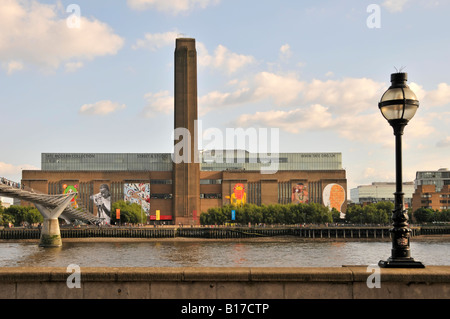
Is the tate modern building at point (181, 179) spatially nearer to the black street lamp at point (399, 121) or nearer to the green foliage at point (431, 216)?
the green foliage at point (431, 216)

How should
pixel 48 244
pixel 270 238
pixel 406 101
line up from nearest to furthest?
pixel 406 101, pixel 48 244, pixel 270 238

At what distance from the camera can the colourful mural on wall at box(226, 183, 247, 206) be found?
6368 inches

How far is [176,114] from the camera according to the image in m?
154

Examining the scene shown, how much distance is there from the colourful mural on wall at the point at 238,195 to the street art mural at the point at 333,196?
81.4 feet

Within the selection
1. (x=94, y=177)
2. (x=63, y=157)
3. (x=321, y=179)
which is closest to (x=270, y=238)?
(x=321, y=179)

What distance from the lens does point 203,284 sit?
10789 millimetres

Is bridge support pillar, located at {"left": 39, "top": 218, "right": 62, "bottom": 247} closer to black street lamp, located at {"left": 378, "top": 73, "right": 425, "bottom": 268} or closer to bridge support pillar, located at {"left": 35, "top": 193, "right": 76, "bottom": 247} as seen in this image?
bridge support pillar, located at {"left": 35, "top": 193, "right": 76, "bottom": 247}

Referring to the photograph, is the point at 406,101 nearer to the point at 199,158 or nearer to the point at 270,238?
the point at 270,238

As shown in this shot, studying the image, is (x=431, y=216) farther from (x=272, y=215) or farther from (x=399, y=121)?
(x=399, y=121)

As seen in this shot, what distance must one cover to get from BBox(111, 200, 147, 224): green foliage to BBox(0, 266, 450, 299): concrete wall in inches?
5545

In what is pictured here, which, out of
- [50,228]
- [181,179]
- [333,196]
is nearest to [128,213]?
[181,179]

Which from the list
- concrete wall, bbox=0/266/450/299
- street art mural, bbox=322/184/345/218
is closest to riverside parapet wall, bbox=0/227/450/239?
street art mural, bbox=322/184/345/218

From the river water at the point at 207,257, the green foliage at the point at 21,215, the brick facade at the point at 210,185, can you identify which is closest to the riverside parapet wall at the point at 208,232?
the green foliage at the point at 21,215
